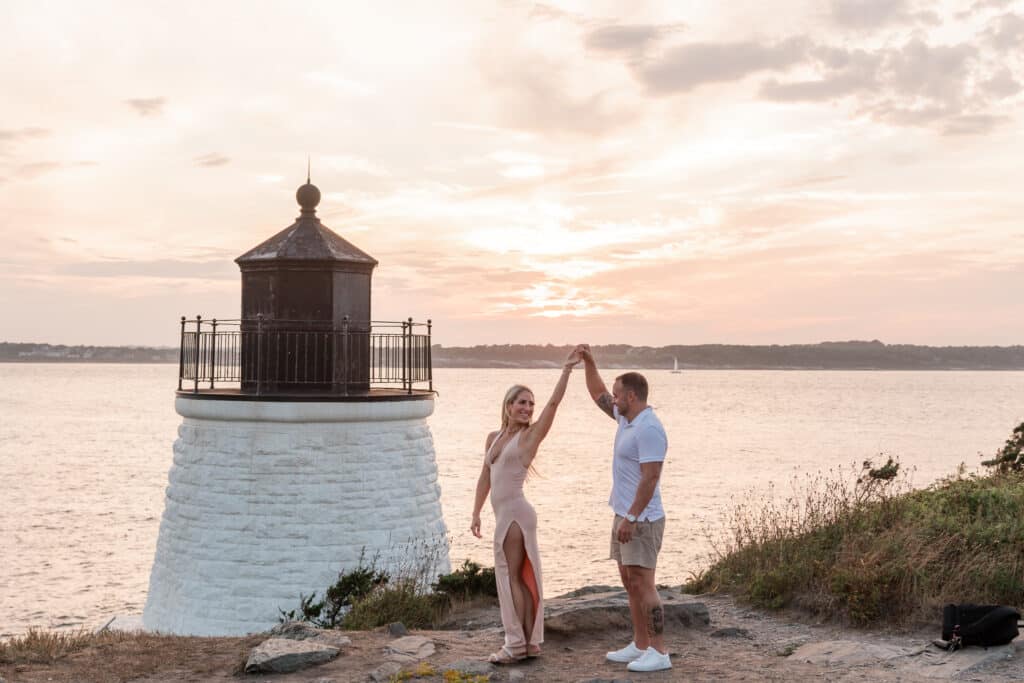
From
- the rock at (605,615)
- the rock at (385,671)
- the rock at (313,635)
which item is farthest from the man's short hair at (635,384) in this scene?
the rock at (313,635)

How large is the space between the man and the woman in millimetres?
513

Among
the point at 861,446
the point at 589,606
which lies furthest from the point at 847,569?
the point at 861,446

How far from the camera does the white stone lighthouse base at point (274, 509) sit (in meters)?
13.5

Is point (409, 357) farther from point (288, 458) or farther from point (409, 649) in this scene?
point (409, 649)

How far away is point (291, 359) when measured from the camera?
14406mm

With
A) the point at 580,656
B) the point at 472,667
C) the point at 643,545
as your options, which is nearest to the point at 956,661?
the point at 643,545

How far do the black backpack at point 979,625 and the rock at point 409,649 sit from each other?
4.22m

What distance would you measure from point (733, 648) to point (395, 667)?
9.54 ft

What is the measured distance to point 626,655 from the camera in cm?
746

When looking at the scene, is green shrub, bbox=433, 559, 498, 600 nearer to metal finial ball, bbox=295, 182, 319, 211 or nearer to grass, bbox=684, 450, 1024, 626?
grass, bbox=684, 450, 1024, 626

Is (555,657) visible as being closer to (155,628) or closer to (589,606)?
(589,606)

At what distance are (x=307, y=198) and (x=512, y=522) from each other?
9139 mm

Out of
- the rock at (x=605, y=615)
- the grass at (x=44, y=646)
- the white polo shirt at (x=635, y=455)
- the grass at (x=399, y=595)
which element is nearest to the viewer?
the white polo shirt at (x=635, y=455)

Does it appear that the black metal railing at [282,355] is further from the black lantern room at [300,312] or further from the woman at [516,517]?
the woman at [516,517]
